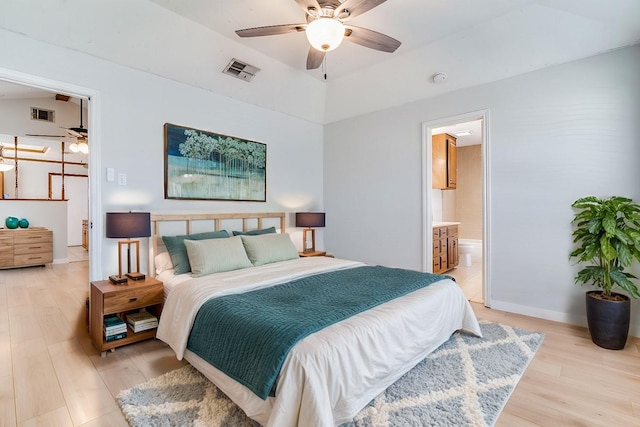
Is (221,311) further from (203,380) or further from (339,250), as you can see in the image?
(339,250)

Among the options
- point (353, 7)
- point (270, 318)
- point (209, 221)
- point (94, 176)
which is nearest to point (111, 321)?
point (94, 176)

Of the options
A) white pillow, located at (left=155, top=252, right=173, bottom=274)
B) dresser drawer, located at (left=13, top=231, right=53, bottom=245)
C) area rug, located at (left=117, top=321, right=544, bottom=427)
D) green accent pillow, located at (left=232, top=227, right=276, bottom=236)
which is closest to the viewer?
area rug, located at (left=117, top=321, right=544, bottom=427)

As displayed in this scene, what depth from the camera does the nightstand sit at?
2.41m

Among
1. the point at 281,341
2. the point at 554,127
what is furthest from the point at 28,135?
the point at 554,127

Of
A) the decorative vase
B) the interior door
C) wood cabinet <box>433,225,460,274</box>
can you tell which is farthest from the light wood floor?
the interior door

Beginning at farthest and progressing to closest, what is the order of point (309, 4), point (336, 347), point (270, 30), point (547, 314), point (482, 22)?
point (547, 314), point (482, 22), point (270, 30), point (309, 4), point (336, 347)

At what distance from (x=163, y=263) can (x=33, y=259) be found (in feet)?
15.7

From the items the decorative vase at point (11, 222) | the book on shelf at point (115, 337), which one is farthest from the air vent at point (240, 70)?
the decorative vase at point (11, 222)

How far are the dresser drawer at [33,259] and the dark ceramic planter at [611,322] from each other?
325 inches

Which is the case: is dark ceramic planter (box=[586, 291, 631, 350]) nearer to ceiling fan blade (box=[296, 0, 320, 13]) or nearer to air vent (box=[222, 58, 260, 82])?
ceiling fan blade (box=[296, 0, 320, 13])

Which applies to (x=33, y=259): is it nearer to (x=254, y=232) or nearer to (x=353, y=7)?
(x=254, y=232)

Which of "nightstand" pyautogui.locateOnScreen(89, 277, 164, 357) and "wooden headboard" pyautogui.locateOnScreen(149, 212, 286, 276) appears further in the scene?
"wooden headboard" pyautogui.locateOnScreen(149, 212, 286, 276)

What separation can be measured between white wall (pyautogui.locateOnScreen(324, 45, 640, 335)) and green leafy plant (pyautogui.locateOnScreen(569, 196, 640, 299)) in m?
0.28

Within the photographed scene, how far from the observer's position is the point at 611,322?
251 cm
